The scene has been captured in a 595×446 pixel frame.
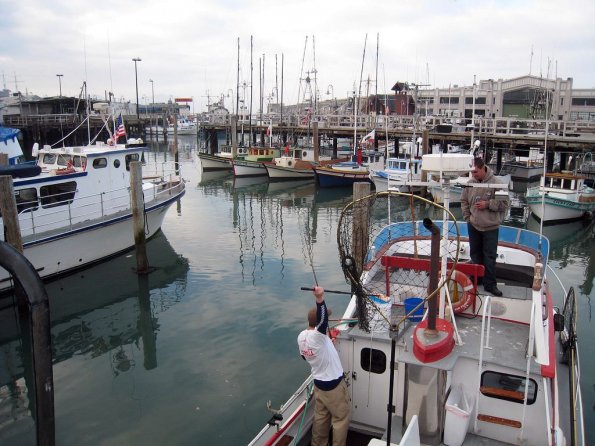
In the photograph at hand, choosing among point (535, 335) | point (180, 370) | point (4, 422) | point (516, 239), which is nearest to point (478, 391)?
point (535, 335)

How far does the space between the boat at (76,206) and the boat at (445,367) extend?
1069 centimetres

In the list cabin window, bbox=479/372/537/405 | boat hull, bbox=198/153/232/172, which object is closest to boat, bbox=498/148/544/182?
boat hull, bbox=198/153/232/172

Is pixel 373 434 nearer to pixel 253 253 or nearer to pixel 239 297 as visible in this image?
pixel 239 297

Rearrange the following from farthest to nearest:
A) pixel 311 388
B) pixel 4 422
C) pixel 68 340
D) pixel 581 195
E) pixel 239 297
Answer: pixel 581 195 < pixel 239 297 < pixel 68 340 < pixel 4 422 < pixel 311 388

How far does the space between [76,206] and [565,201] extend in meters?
21.1

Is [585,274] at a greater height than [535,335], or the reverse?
[535,335]

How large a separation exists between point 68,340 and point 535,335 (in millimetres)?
10107

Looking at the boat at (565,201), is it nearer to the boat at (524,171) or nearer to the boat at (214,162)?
the boat at (524,171)

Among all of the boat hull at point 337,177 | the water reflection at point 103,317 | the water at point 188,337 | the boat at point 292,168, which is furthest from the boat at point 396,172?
the water reflection at point 103,317

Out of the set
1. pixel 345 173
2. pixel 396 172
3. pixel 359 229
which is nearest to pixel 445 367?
pixel 359 229

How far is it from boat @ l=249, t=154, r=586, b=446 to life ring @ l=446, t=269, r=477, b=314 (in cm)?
1

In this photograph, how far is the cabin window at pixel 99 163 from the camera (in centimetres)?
1648

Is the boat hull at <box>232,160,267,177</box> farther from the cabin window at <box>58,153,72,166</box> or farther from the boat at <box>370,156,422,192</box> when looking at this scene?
the cabin window at <box>58,153,72,166</box>

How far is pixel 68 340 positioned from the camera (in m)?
11.1
